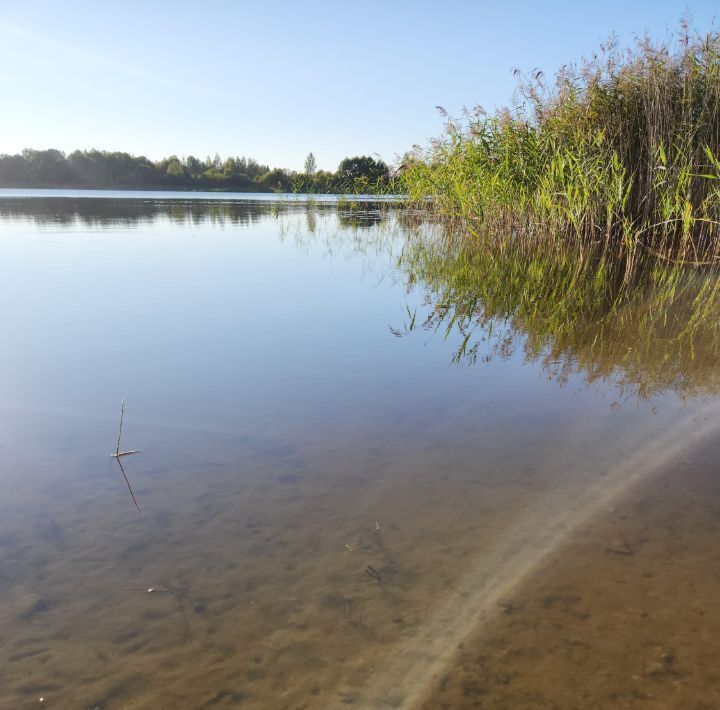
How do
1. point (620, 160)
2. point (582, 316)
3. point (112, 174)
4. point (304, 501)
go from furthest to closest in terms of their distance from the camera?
point (112, 174)
point (620, 160)
point (582, 316)
point (304, 501)

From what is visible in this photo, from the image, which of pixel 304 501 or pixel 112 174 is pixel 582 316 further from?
pixel 112 174

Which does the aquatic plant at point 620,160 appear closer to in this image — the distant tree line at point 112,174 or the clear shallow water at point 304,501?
the clear shallow water at point 304,501

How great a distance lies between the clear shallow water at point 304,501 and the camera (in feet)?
3.11

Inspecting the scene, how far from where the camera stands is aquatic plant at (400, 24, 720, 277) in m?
5.84

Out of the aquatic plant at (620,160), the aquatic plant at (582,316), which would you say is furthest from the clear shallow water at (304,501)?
the aquatic plant at (620,160)

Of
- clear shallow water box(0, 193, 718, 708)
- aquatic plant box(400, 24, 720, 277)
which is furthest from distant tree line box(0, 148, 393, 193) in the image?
clear shallow water box(0, 193, 718, 708)

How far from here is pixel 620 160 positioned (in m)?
6.27

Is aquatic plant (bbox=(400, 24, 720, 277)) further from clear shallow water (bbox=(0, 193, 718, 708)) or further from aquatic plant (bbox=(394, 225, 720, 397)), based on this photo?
clear shallow water (bbox=(0, 193, 718, 708))

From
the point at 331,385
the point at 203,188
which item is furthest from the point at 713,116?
the point at 203,188

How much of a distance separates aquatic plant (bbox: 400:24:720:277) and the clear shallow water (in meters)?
3.76

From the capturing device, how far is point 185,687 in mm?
904

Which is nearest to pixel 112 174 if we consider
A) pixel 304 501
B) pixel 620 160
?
pixel 620 160

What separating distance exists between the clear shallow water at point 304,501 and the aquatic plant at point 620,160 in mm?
3758

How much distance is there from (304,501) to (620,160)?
20.9 ft
